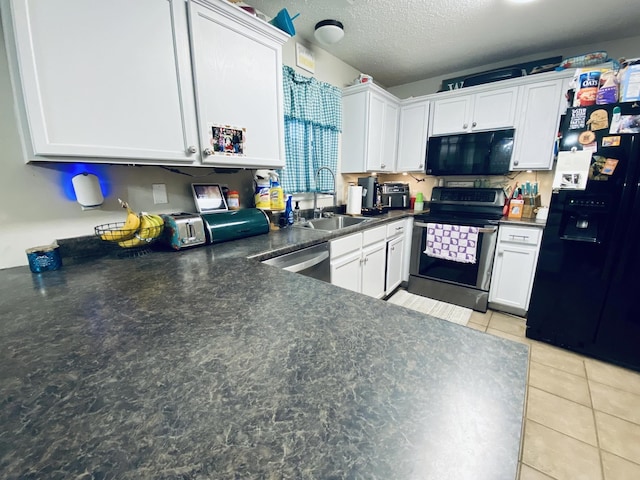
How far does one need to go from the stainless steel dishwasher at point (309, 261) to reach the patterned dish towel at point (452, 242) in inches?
54.0

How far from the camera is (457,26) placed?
6.81 feet

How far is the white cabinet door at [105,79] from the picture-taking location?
2.90 ft

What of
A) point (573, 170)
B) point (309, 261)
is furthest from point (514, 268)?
point (309, 261)

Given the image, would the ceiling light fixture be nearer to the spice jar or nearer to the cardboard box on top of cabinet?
the spice jar

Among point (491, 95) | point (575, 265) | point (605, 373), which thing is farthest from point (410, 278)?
point (491, 95)

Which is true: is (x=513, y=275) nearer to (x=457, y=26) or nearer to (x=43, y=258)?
(x=457, y=26)

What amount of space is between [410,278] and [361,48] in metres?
2.34

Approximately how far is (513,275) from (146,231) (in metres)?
2.85

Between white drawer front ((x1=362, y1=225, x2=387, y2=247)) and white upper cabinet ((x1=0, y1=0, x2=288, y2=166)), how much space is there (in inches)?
47.8

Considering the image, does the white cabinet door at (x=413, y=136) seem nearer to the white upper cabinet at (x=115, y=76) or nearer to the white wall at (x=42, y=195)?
the white upper cabinet at (x=115, y=76)

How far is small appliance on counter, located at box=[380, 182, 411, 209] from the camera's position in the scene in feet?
9.58

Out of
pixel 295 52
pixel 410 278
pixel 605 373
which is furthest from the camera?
pixel 410 278

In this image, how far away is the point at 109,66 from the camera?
1019 mm

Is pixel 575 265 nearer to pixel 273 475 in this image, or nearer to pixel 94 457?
pixel 273 475
